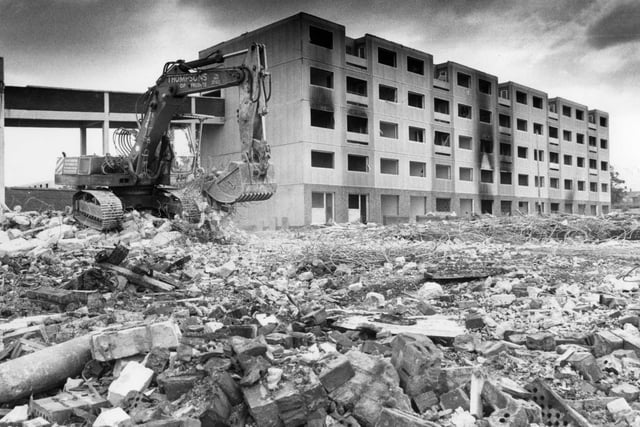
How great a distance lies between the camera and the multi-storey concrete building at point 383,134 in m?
25.8

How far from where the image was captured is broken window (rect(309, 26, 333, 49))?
88.5 ft

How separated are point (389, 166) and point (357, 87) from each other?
4.70m

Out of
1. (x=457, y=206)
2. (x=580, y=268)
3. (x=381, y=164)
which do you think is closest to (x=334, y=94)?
(x=381, y=164)

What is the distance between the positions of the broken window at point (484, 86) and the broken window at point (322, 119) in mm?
13866

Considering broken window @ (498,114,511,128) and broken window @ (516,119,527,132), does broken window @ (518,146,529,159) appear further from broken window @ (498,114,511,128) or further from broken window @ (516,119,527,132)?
broken window @ (498,114,511,128)

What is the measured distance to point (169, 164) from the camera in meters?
14.3

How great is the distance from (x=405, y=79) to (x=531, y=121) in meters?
15.2

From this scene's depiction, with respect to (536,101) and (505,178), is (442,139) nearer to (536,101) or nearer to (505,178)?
(505,178)

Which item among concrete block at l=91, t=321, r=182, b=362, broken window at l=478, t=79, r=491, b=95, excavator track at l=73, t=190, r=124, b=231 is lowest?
concrete block at l=91, t=321, r=182, b=362

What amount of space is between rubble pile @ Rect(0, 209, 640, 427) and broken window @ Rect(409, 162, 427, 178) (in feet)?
77.1

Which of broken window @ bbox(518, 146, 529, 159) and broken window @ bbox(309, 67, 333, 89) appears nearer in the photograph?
broken window @ bbox(309, 67, 333, 89)

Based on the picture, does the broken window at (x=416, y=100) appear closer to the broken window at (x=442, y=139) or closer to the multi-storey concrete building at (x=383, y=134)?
the multi-storey concrete building at (x=383, y=134)

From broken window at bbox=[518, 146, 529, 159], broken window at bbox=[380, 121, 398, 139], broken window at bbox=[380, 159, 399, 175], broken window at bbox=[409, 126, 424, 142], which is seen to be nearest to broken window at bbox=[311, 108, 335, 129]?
broken window at bbox=[380, 121, 398, 139]

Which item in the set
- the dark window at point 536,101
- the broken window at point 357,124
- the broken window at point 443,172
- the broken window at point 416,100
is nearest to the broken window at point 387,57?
the broken window at point 416,100
